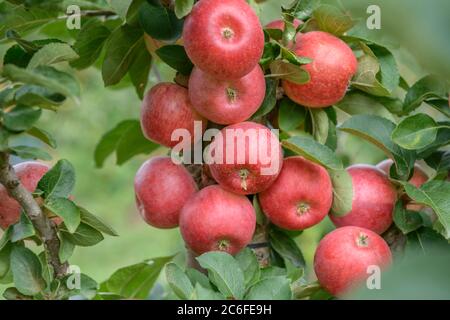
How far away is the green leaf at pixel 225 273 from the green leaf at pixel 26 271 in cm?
18

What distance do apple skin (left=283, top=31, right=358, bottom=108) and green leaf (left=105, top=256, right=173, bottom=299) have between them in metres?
0.43

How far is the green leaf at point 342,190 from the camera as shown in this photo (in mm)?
852

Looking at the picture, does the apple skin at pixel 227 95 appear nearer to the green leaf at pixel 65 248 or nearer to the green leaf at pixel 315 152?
the green leaf at pixel 315 152

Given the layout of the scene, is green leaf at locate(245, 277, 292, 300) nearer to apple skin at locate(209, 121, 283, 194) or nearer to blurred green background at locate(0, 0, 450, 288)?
apple skin at locate(209, 121, 283, 194)

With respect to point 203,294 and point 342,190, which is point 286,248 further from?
point 203,294

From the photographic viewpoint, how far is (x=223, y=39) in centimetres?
73

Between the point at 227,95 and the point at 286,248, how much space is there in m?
0.29

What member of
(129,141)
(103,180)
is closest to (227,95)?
(129,141)

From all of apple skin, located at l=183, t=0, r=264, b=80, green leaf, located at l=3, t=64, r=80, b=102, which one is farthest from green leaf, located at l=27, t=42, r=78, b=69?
apple skin, located at l=183, t=0, r=264, b=80

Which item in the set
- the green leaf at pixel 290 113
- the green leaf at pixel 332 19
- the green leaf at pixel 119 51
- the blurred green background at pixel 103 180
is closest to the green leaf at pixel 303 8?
the green leaf at pixel 332 19

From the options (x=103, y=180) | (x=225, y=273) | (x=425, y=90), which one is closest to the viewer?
(x=225, y=273)

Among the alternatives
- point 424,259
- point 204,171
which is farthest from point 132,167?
point 424,259

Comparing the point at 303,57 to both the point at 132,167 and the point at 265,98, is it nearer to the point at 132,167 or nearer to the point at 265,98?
the point at 265,98

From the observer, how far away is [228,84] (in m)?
0.79
